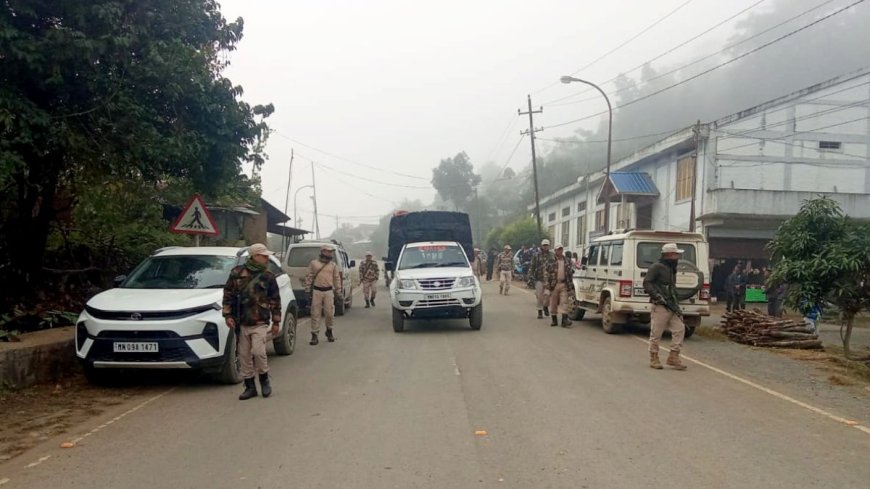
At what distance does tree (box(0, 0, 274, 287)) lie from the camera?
8.00m

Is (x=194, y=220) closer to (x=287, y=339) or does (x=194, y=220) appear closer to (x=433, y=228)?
(x=287, y=339)

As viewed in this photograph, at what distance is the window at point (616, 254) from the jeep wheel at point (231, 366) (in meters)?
7.81

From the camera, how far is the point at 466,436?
558 cm

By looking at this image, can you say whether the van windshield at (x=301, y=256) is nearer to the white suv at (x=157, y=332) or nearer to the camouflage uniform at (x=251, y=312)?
the white suv at (x=157, y=332)

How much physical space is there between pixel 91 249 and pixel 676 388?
11067mm

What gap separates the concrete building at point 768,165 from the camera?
78.8ft

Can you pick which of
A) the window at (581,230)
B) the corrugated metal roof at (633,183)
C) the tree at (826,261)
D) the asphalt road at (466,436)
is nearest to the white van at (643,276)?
the tree at (826,261)

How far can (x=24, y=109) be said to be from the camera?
7.96 meters

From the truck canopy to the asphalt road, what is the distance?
11.0 m

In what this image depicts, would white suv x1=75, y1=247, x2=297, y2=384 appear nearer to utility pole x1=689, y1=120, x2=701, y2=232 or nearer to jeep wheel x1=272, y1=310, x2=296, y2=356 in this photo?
jeep wheel x1=272, y1=310, x2=296, y2=356

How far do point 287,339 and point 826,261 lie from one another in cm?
889

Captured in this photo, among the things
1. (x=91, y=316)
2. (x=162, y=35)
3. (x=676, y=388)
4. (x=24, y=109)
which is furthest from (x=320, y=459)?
(x=162, y=35)

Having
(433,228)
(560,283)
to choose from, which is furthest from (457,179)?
(560,283)

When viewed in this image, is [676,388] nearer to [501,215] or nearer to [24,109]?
[24,109]
